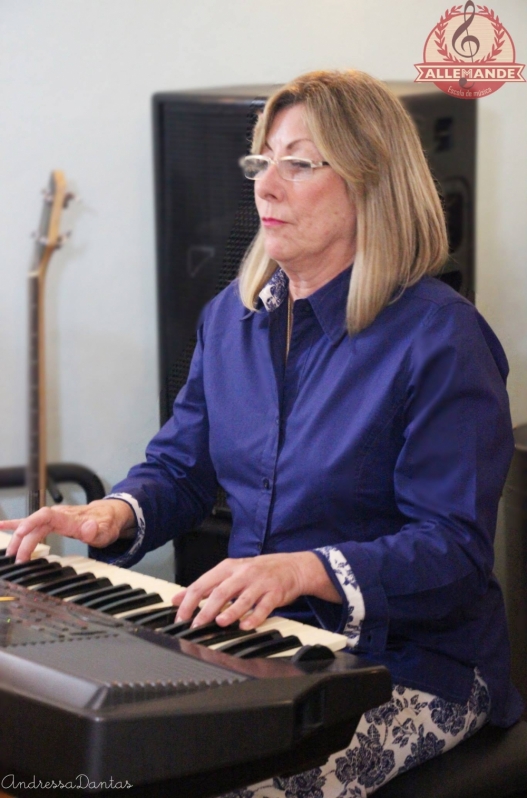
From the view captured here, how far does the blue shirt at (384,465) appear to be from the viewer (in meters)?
1.22

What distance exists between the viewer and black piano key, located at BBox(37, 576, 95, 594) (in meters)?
1.20

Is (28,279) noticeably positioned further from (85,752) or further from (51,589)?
(85,752)

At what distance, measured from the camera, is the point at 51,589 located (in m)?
1.20

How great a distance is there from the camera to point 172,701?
87cm

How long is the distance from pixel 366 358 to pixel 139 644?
498mm

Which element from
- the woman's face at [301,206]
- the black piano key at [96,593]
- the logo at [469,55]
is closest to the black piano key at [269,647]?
the black piano key at [96,593]

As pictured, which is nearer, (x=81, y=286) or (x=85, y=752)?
(x=85, y=752)

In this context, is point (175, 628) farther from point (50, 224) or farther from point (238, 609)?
point (50, 224)

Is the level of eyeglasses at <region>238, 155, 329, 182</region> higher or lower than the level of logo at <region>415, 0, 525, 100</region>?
lower

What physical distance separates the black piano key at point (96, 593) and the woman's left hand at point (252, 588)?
0.08 metres

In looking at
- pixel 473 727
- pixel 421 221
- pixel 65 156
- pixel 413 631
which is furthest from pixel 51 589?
pixel 65 156

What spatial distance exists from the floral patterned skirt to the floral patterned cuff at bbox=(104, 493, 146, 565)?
41 cm

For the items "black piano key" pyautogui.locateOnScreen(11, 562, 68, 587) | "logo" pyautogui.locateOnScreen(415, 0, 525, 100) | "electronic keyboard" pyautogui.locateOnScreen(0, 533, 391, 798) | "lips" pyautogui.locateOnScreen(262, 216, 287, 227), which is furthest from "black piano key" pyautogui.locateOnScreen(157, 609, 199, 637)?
Result: "logo" pyautogui.locateOnScreen(415, 0, 525, 100)
